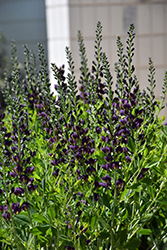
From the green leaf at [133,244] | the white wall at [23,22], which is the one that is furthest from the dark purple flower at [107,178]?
the white wall at [23,22]

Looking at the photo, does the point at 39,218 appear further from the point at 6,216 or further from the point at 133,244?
the point at 133,244

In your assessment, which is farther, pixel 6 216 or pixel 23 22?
pixel 23 22

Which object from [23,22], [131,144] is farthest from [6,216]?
[23,22]

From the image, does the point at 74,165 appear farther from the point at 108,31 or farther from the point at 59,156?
the point at 108,31

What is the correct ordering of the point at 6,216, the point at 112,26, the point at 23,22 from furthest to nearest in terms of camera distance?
the point at 23,22, the point at 112,26, the point at 6,216

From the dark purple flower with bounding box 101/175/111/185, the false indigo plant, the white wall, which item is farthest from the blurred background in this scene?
the white wall

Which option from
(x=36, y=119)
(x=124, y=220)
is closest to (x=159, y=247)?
(x=124, y=220)

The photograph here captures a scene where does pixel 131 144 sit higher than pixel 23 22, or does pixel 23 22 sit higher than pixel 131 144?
pixel 23 22

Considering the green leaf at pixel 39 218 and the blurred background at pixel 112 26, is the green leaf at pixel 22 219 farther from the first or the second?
the blurred background at pixel 112 26

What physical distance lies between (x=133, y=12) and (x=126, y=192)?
3312mm

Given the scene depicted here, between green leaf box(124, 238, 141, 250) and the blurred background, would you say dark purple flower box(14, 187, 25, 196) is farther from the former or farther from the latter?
the blurred background

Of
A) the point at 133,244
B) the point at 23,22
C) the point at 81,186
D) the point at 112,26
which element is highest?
the point at 23,22

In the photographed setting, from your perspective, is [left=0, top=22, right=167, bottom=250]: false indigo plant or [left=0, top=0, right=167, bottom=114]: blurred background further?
[left=0, top=0, right=167, bottom=114]: blurred background

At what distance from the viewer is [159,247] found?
795 millimetres
